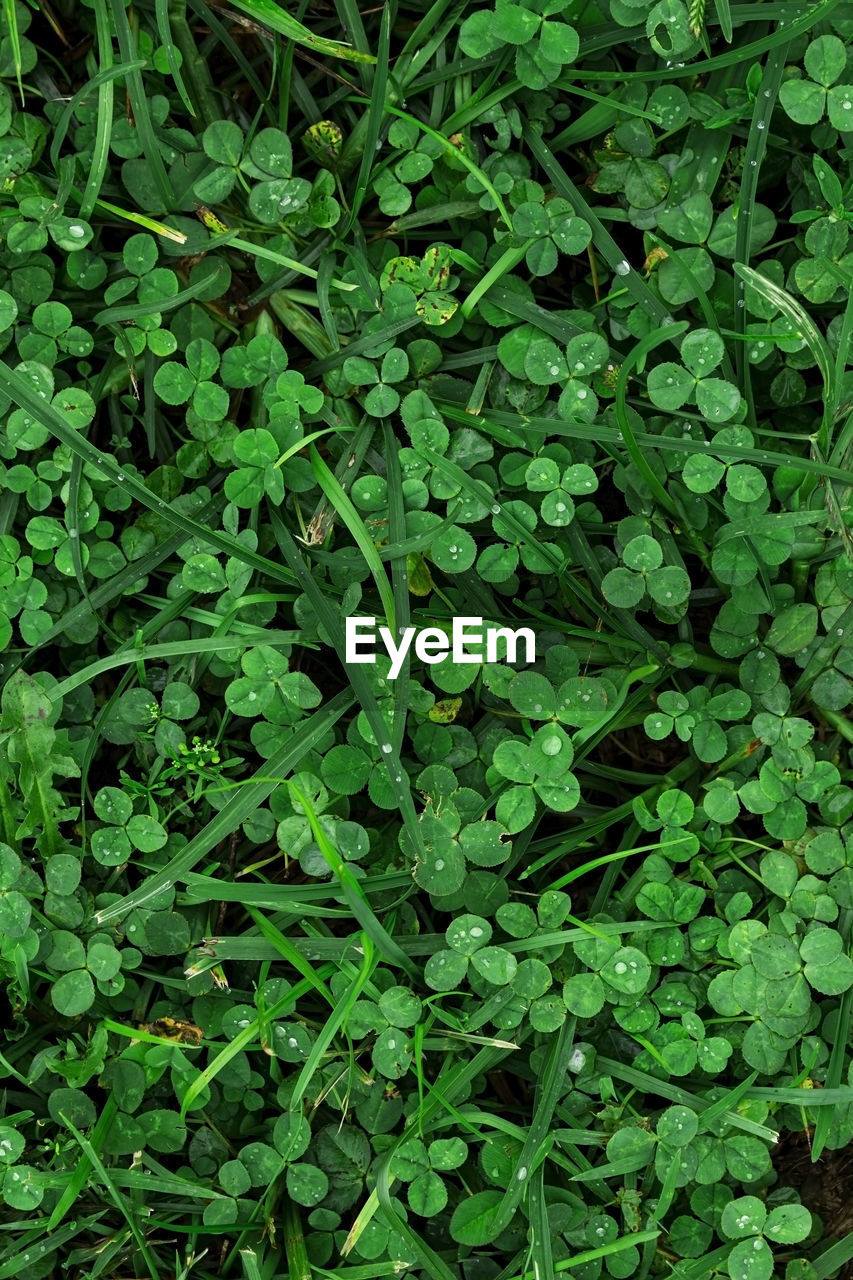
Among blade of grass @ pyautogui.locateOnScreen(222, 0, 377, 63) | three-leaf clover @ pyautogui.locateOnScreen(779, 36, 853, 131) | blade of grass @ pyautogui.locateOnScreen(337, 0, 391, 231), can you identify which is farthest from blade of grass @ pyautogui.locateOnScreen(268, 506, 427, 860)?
three-leaf clover @ pyautogui.locateOnScreen(779, 36, 853, 131)

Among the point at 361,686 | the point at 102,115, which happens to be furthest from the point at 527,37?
the point at 361,686

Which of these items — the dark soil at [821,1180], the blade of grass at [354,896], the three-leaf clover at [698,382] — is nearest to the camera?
the blade of grass at [354,896]

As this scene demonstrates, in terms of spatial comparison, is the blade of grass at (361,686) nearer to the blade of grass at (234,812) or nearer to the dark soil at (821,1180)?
the blade of grass at (234,812)

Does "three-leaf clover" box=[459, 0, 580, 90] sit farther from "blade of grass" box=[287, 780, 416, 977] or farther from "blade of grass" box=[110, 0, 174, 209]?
"blade of grass" box=[287, 780, 416, 977]

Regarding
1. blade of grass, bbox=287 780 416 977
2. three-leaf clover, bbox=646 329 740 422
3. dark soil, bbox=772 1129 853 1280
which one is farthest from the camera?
dark soil, bbox=772 1129 853 1280

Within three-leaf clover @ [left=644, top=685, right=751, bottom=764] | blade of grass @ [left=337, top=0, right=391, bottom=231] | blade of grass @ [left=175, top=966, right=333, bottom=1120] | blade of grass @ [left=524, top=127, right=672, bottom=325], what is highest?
blade of grass @ [left=337, top=0, right=391, bottom=231]

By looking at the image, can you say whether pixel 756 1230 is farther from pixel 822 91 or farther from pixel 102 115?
pixel 102 115

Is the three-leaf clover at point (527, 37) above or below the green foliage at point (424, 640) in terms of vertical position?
above

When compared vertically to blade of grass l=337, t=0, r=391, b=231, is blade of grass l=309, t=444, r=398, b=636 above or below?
below

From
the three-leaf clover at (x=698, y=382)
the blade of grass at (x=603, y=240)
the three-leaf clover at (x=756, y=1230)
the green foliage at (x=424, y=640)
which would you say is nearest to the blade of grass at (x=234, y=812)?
the green foliage at (x=424, y=640)

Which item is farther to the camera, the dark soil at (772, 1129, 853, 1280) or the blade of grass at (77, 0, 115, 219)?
the dark soil at (772, 1129, 853, 1280)

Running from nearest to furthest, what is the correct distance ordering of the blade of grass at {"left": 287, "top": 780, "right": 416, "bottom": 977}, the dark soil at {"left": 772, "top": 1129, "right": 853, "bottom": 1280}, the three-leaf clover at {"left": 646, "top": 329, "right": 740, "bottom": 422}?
the blade of grass at {"left": 287, "top": 780, "right": 416, "bottom": 977} → the three-leaf clover at {"left": 646, "top": 329, "right": 740, "bottom": 422} → the dark soil at {"left": 772, "top": 1129, "right": 853, "bottom": 1280}

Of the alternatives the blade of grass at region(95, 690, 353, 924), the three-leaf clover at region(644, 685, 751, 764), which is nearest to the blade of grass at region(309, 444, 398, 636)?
the blade of grass at region(95, 690, 353, 924)

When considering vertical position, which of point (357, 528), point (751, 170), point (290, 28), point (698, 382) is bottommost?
point (357, 528)
